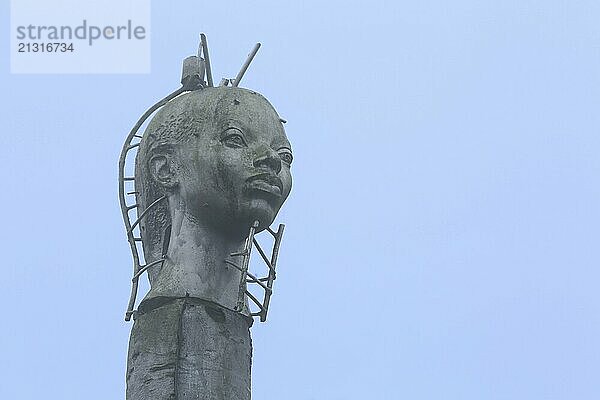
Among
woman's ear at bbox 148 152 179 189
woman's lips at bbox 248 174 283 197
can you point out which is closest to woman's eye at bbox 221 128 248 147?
woman's lips at bbox 248 174 283 197

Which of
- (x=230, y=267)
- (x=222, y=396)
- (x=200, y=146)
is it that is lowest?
(x=222, y=396)

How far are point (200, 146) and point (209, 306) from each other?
2.33m

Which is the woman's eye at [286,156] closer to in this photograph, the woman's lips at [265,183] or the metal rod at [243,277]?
the woman's lips at [265,183]

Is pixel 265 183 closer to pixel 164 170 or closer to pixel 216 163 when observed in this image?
pixel 216 163

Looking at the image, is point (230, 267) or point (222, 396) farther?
point (230, 267)

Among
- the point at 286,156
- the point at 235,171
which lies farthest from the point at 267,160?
the point at 286,156

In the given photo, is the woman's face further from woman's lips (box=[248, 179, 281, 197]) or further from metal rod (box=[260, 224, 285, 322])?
metal rod (box=[260, 224, 285, 322])

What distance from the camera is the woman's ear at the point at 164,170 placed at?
22.8 m

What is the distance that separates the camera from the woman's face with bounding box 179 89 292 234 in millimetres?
22250

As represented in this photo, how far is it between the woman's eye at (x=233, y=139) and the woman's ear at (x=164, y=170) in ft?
2.93

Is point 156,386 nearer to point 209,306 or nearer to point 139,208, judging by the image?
point 209,306

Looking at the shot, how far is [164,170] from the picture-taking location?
2292 centimetres

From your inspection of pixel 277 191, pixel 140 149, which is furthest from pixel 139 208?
pixel 277 191

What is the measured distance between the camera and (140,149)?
2348 centimetres
